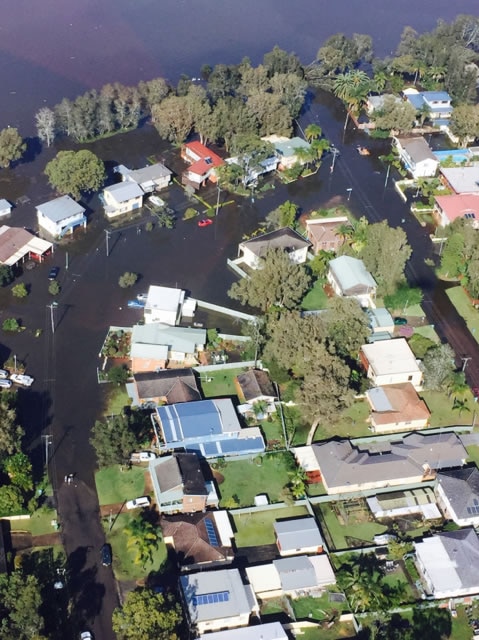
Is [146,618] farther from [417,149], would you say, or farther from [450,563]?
[417,149]

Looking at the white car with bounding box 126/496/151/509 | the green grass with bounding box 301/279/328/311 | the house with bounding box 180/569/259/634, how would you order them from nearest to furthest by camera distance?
the house with bounding box 180/569/259/634, the white car with bounding box 126/496/151/509, the green grass with bounding box 301/279/328/311

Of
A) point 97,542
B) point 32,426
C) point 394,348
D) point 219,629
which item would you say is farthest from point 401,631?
point 32,426

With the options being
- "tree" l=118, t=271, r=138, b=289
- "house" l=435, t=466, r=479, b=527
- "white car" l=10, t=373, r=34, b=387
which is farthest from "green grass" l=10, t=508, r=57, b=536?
"house" l=435, t=466, r=479, b=527

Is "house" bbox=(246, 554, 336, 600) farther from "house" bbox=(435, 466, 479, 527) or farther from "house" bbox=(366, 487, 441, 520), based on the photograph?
"house" bbox=(435, 466, 479, 527)

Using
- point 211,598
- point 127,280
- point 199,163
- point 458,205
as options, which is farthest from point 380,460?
point 199,163

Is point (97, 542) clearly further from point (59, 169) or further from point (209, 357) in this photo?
point (59, 169)

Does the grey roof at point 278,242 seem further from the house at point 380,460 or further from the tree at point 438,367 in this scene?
the house at point 380,460
